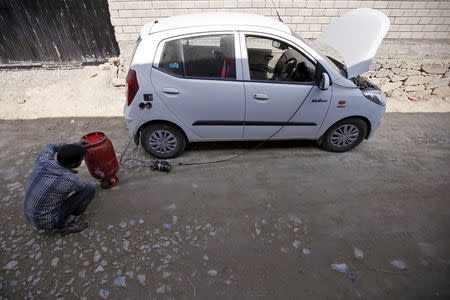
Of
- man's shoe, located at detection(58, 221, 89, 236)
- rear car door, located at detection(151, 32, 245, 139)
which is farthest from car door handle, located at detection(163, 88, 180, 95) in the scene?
man's shoe, located at detection(58, 221, 89, 236)

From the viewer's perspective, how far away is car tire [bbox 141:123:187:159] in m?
3.49

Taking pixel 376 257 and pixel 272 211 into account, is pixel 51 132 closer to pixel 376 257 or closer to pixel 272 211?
pixel 272 211

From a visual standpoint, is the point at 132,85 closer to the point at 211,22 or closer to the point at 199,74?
the point at 199,74

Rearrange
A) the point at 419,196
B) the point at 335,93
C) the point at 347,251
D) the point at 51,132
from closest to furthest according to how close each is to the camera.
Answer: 1. the point at 347,251
2. the point at 419,196
3. the point at 335,93
4. the point at 51,132

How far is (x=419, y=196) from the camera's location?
3.20 metres

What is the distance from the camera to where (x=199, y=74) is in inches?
126

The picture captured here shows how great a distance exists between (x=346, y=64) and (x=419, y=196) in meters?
1.98

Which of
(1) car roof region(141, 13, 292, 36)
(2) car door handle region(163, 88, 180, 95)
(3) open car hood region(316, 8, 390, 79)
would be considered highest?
(1) car roof region(141, 13, 292, 36)

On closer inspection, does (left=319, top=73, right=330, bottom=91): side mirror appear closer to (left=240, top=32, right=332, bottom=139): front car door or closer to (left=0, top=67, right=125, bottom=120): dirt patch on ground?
(left=240, top=32, right=332, bottom=139): front car door

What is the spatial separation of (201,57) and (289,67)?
1.24 m

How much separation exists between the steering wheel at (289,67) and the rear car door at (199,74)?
71 cm

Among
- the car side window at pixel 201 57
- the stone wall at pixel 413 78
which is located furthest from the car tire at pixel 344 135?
the stone wall at pixel 413 78

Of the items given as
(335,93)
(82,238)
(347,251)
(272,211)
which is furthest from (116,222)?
(335,93)

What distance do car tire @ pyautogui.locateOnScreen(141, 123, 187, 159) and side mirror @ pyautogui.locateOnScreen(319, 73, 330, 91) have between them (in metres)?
2.00
